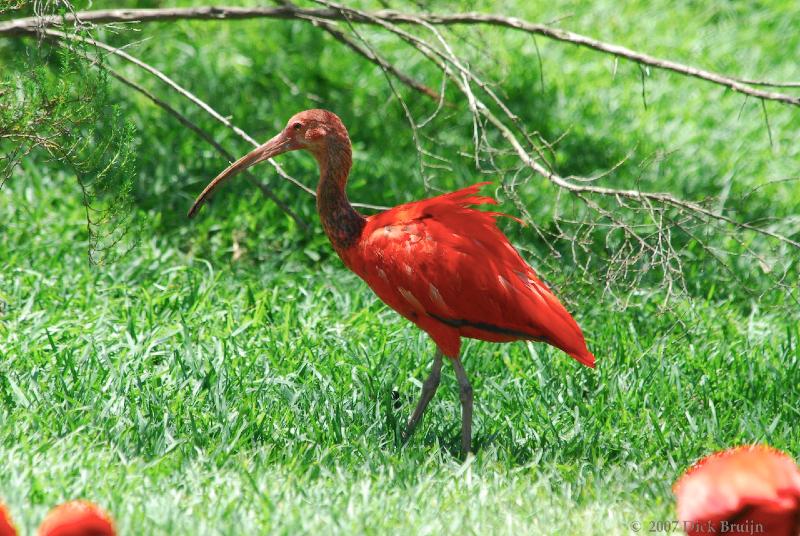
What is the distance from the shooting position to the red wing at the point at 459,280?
13.4ft

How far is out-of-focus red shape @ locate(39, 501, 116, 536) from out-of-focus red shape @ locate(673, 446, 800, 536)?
1.59m

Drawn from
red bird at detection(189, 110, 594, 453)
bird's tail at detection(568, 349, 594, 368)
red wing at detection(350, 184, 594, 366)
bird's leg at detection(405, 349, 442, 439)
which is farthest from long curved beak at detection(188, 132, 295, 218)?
bird's tail at detection(568, 349, 594, 368)

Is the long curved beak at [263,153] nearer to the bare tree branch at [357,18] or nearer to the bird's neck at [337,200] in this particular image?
the bird's neck at [337,200]

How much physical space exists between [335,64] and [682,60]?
8.87 feet

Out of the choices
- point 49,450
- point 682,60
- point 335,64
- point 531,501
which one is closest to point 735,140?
point 682,60

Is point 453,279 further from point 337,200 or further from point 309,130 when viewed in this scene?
point 309,130

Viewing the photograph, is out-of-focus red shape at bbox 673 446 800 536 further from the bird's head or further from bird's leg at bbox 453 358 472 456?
the bird's head

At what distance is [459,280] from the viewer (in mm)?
4074

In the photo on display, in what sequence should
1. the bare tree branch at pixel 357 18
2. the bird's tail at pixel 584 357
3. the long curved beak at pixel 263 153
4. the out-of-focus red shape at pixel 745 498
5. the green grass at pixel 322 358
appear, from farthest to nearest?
the bare tree branch at pixel 357 18 < the long curved beak at pixel 263 153 < the bird's tail at pixel 584 357 < the green grass at pixel 322 358 < the out-of-focus red shape at pixel 745 498

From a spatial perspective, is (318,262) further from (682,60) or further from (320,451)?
(682,60)

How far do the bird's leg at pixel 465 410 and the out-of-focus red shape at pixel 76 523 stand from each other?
164 cm

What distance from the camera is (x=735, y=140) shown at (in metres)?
7.33

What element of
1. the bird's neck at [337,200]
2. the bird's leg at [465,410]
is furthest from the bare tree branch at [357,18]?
the bird's leg at [465,410]

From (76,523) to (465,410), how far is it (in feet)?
5.86
